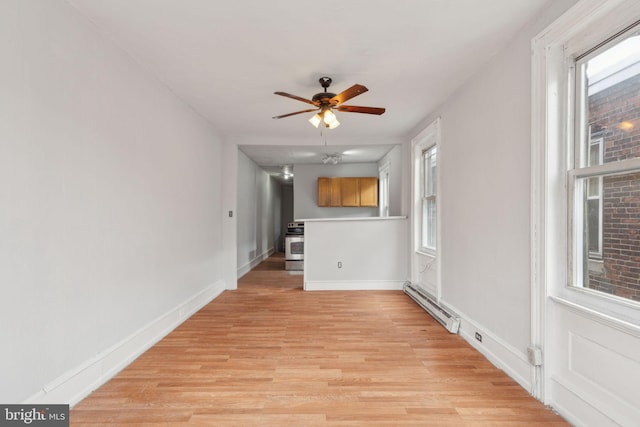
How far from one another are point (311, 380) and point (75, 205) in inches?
76.5

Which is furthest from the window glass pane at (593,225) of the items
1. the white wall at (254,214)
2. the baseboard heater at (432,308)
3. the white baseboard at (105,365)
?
the white wall at (254,214)

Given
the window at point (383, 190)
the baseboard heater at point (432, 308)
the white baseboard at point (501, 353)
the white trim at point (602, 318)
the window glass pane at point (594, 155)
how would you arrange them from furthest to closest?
the window at point (383, 190), the baseboard heater at point (432, 308), the white baseboard at point (501, 353), the window glass pane at point (594, 155), the white trim at point (602, 318)

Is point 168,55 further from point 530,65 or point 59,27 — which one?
point 530,65

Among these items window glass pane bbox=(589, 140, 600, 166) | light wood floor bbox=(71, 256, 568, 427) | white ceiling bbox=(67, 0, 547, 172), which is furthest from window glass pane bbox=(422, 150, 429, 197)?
window glass pane bbox=(589, 140, 600, 166)

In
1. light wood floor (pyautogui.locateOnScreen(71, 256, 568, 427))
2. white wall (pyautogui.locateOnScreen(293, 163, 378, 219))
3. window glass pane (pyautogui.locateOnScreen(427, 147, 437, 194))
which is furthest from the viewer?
white wall (pyautogui.locateOnScreen(293, 163, 378, 219))

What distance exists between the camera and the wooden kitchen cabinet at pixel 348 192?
7262 mm

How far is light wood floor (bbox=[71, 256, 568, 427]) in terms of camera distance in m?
1.85

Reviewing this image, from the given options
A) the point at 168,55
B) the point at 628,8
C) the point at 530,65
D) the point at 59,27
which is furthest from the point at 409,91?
the point at 59,27

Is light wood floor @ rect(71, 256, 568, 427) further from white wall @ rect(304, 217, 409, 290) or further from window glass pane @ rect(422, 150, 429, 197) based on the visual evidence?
window glass pane @ rect(422, 150, 429, 197)

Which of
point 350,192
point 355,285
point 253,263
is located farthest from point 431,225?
point 253,263

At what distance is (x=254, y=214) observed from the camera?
7.23m

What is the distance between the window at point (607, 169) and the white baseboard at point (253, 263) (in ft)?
16.9

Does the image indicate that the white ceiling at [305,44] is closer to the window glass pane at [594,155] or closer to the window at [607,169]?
the window at [607,169]

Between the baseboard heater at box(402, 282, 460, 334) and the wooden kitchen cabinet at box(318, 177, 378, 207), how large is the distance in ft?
9.16
